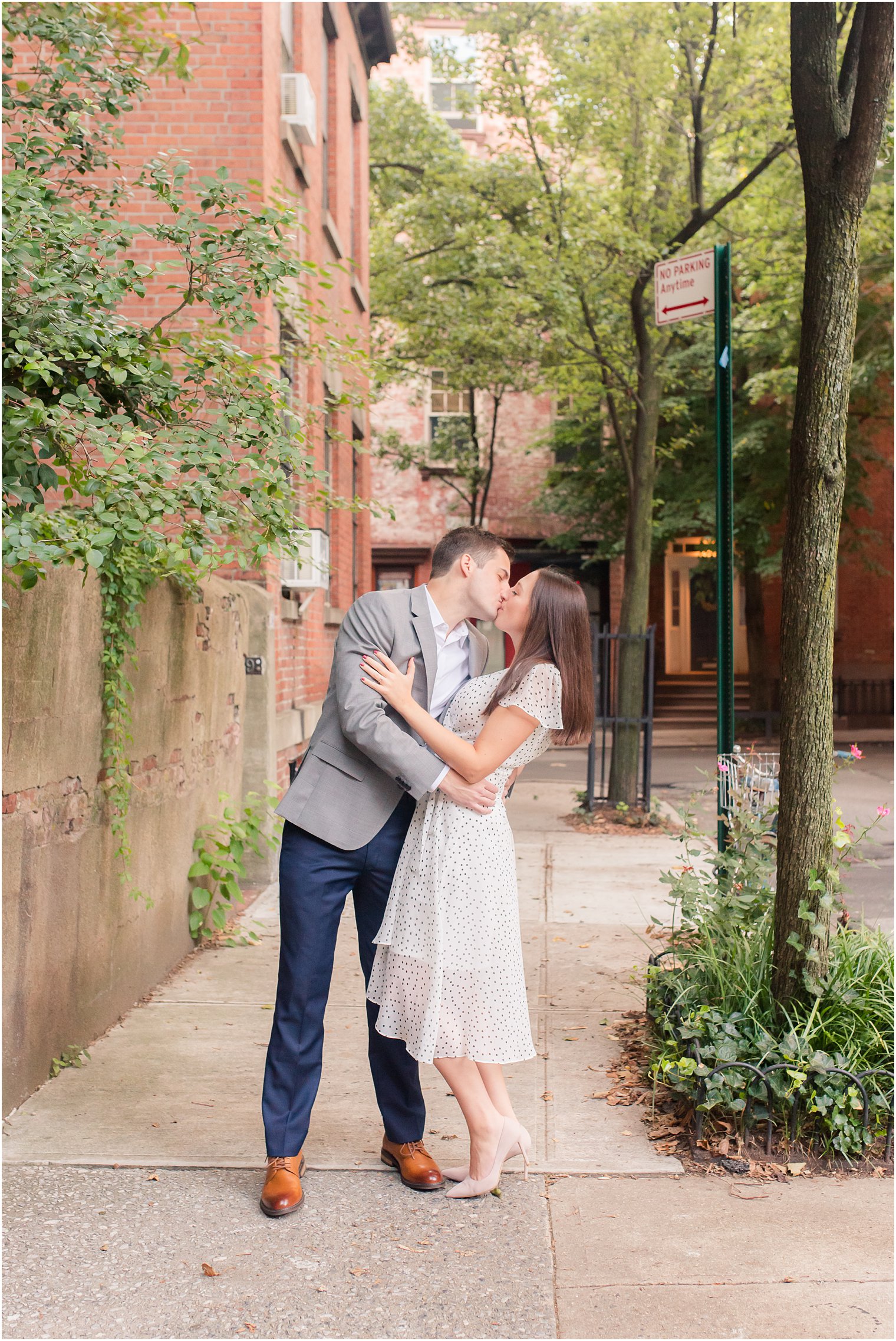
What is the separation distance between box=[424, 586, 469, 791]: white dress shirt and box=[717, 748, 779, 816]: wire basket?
165cm

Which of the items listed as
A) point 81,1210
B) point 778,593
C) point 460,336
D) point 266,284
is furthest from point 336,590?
point 778,593

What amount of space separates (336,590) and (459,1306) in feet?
32.8

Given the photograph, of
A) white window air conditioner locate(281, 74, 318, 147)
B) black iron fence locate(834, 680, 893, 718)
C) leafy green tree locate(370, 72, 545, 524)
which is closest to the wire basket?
white window air conditioner locate(281, 74, 318, 147)

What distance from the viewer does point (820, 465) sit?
402cm

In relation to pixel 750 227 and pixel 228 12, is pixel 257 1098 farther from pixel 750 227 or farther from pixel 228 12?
pixel 750 227

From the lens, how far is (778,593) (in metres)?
25.3

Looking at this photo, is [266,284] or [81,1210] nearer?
[81,1210]

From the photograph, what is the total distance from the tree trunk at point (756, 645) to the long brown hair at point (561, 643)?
1813 cm

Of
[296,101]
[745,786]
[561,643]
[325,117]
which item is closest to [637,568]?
[296,101]

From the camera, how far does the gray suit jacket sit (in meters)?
3.34

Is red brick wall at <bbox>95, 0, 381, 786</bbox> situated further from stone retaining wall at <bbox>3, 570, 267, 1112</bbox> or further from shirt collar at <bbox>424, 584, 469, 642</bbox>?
shirt collar at <bbox>424, 584, 469, 642</bbox>

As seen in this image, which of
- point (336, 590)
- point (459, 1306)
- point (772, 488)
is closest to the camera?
point (459, 1306)

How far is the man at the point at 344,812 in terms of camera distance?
3.34 m

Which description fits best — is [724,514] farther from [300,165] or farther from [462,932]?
[300,165]
